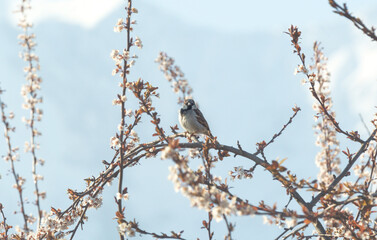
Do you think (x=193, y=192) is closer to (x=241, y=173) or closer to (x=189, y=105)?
(x=241, y=173)

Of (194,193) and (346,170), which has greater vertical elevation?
(346,170)

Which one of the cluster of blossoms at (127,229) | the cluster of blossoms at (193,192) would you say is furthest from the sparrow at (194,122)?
the cluster of blossoms at (193,192)

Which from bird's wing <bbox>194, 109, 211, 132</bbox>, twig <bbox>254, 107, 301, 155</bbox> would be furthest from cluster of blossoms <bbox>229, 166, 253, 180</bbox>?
bird's wing <bbox>194, 109, 211, 132</bbox>

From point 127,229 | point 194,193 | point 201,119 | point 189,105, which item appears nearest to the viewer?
point 194,193

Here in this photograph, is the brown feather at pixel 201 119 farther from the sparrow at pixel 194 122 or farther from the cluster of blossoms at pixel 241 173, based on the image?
the cluster of blossoms at pixel 241 173

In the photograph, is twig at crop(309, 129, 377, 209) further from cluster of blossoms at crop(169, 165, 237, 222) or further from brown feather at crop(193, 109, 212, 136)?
brown feather at crop(193, 109, 212, 136)

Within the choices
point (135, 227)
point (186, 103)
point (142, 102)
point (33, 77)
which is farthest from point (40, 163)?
point (135, 227)

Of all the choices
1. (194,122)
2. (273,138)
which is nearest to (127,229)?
(273,138)

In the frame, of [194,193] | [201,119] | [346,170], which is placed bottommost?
[194,193]

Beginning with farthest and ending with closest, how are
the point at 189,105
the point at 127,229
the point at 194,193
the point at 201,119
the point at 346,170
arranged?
the point at 189,105, the point at 201,119, the point at 346,170, the point at 127,229, the point at 194,193

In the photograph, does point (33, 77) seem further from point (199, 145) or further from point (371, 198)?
point (371, 198)

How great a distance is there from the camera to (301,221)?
9.35 ft

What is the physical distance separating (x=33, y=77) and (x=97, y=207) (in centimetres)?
498

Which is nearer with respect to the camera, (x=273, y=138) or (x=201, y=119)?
(x=273, y=138)
